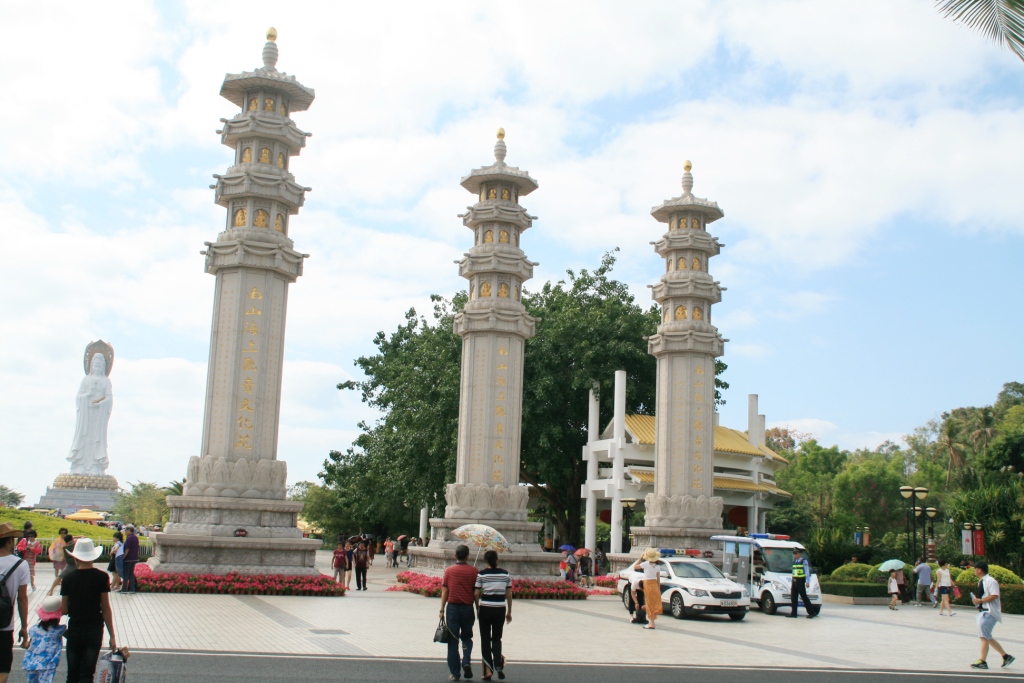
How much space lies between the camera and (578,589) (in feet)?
86.4

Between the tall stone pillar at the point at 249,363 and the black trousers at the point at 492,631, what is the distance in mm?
13256

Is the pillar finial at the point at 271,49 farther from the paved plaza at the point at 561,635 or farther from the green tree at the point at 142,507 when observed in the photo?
the green tree at the point at 142,507

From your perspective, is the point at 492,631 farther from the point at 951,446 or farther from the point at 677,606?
the point at 951,446

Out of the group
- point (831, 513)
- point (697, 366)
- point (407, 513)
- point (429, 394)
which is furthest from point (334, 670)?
point (831, 513)

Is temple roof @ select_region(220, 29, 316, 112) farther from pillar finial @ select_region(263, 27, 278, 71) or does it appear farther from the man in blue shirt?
the man in blue shirt

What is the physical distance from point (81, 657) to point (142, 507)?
245 ft

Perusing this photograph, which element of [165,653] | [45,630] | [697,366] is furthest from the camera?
[697,366]

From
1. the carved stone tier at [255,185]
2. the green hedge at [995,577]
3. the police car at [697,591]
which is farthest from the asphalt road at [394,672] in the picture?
the carved stone tier at [255,185]

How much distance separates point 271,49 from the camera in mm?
28750

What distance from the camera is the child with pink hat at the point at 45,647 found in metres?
8.12

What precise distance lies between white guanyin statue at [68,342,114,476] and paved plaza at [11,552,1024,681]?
63644 mm

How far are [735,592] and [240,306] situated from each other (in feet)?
47.1

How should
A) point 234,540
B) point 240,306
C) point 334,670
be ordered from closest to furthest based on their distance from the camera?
point 334,670 → point 234,540 → point 240,306

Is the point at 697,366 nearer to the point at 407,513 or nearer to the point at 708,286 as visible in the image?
the point at 708,286
